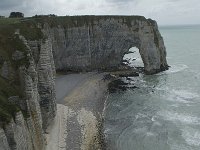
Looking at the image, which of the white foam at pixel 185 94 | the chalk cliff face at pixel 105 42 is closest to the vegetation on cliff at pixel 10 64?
the white foam at pixel 185 94

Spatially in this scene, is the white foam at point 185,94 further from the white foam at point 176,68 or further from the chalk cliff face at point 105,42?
the white foam at point 176,68

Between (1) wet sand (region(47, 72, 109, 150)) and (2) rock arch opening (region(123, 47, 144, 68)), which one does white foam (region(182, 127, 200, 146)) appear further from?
(2) rock arch opening (region(123, 47, 144, 68))

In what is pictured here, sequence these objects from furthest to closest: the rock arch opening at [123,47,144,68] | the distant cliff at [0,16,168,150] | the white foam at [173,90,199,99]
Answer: the rock arch opening at [123,47,144,68] < the white foam at [173,90,199,99] < the distant cliff at [0,16,168,150]

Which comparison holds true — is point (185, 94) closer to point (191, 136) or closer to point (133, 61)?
point (191, 136)

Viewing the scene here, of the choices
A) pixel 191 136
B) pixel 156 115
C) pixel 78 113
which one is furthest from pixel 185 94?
pixel 78 113

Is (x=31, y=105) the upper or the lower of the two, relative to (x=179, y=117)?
upper

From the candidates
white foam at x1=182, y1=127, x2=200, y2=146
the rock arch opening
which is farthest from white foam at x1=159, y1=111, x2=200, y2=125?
the rock arch opening

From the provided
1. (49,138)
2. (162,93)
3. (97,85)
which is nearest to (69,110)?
(49,138)
